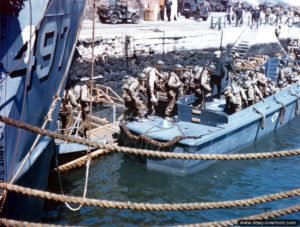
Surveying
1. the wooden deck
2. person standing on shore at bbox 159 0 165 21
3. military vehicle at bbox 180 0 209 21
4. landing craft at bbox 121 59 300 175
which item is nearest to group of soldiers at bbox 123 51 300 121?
landing craft at bbox 121 59 300 175

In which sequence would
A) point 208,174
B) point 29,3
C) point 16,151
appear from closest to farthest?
point 29,3 → point 16,151 → point 208,174

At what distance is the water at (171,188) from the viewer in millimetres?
8844

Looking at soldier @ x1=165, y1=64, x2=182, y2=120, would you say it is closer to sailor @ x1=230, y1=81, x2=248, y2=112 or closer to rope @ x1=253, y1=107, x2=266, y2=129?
sailor @ x1=230, y1=81, x2=248, y2=112

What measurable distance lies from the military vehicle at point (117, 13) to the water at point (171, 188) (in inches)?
688

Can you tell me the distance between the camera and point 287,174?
11.5m

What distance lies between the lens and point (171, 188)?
1020 centimetres

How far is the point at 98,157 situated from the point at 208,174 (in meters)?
3.17

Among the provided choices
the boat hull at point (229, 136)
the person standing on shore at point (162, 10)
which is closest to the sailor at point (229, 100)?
the boat hull at point (229, 136)

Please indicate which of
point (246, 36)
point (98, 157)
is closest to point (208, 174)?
point (98, 157)

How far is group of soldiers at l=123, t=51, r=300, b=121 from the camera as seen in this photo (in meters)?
11.8

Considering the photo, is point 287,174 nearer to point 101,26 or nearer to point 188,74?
point 188,74

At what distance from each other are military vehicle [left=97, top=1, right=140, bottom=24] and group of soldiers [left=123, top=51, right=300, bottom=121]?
46.3 ft

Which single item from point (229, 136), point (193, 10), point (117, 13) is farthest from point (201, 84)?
point (193, 10)

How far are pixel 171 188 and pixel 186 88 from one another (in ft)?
15.6
